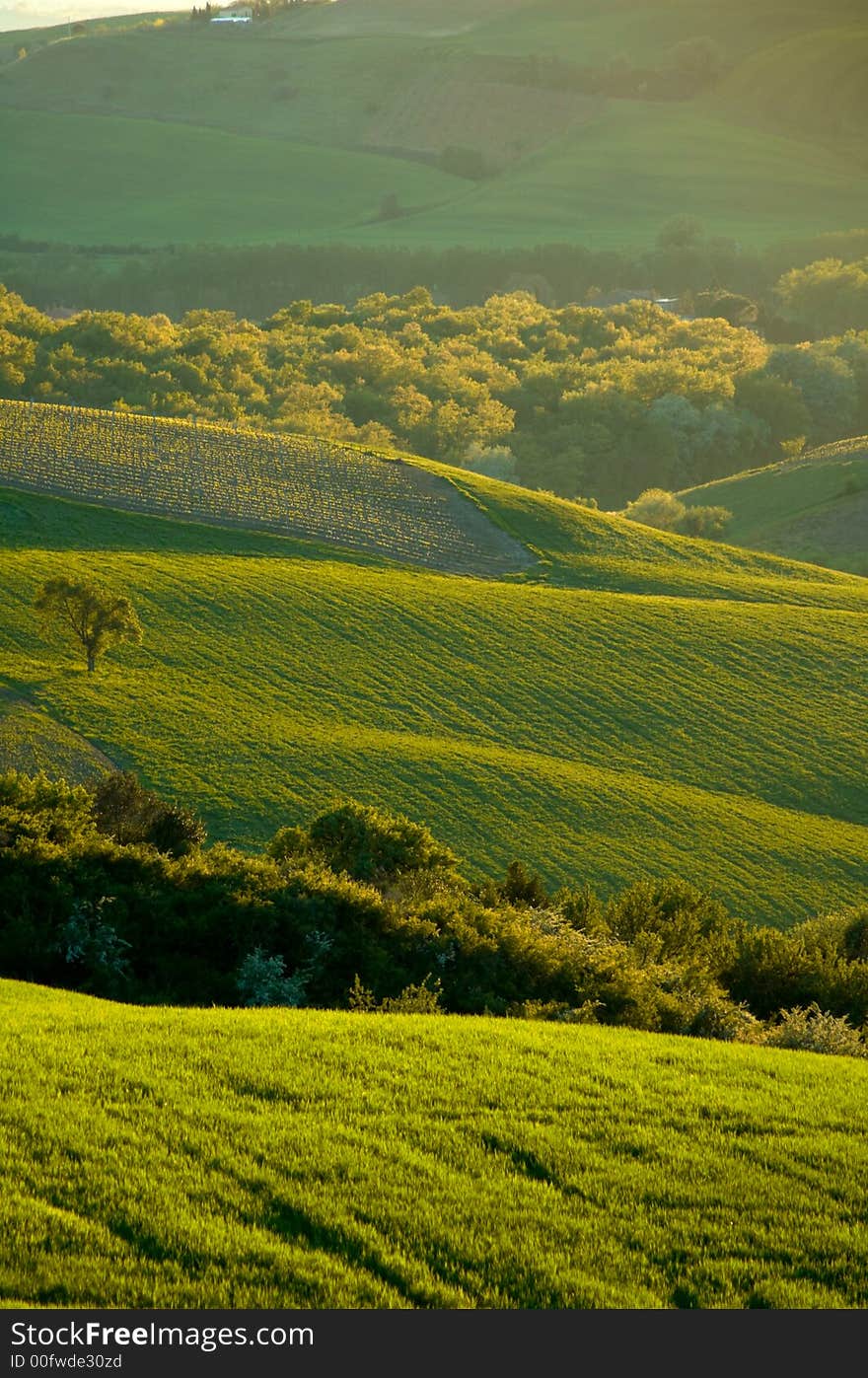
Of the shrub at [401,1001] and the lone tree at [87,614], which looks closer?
the shrub at [401,1001]

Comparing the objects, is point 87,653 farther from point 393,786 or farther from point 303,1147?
point 303,1147

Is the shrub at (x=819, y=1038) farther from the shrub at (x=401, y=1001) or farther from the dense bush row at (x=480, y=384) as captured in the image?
the dense bush row at (x=480, y=384)

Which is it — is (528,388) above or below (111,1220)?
above

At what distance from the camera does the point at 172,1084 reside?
51.8 ft

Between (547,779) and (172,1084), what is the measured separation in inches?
1412

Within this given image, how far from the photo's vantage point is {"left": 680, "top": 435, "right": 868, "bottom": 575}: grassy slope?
362ft

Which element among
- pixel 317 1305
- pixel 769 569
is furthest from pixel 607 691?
pixel 317 1305

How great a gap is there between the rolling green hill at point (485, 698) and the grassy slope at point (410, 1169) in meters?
26.5

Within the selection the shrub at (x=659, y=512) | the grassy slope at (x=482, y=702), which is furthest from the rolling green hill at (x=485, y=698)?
the shrub at (x=659, y=512)

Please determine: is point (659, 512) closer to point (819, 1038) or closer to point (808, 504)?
point (808, 504)

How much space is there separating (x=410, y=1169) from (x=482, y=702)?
4380cm

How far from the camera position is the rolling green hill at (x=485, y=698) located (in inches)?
1855

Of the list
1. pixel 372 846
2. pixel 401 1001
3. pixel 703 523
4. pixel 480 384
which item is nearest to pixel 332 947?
pixel 401 1001

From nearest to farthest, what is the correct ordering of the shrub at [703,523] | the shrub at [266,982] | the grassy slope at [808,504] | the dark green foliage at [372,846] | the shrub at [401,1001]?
1. the shrub at [401,1001]
2. the shrub at [266,982]
3. the dark green foliage at [372,846]
4. the grassy slope at [808,504]
5. the shrub at [703,523]
